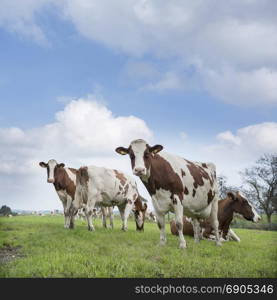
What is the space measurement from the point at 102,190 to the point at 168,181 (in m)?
5.90

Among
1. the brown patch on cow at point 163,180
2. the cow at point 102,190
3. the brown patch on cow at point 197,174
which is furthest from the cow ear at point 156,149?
the cow at point 102,190

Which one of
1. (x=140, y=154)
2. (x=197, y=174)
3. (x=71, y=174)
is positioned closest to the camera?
(x=140, y=154)

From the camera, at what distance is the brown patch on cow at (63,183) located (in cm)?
1571

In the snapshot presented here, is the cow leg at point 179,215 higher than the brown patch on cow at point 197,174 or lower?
lower

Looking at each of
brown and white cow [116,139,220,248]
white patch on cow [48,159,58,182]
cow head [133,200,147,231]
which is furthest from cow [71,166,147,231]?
brown and white cow [116,139,220,248]

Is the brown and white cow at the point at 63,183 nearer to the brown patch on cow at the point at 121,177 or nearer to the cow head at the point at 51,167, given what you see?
the cow head at the point at 51,167

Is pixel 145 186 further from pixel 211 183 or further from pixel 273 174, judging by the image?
pixel 273 174

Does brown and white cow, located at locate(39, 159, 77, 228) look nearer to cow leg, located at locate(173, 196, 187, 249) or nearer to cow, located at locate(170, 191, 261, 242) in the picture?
cow, located at locate(170, 191, 261, 242)

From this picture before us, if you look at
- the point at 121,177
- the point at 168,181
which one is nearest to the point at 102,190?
the point at 121,177

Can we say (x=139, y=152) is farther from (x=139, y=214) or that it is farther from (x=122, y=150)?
(x=139, y=214)

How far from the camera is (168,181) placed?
354 inches

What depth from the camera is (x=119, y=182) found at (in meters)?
15.5

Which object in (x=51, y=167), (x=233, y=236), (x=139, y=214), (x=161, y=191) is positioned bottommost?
(x=233, y=236)
